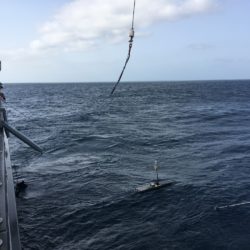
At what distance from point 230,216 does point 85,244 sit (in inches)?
476

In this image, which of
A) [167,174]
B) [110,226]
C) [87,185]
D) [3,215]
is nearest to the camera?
[3,215]

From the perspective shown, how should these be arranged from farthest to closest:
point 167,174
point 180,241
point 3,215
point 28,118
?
point 28,118 → point 167,174 → point 180,241 → point 3,215

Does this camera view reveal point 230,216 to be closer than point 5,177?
No

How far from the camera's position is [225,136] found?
60.3m

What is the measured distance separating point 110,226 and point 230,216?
9878 millimetres

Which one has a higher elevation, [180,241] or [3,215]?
[3,215]

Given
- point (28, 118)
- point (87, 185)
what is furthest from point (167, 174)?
point (28, 118)

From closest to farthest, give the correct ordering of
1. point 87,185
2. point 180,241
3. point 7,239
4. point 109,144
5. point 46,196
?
point 7,239
point 180,241
point 46,196
point 87,185
point 109,144

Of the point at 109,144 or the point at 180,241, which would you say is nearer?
the point at 180,241

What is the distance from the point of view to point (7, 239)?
619 inches

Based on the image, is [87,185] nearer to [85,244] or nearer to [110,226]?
[110,226]

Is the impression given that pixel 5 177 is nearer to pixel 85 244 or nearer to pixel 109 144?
pixel 85 244

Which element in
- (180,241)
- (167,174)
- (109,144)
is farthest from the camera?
(109,144)

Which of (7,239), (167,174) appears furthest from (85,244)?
(167,174)
